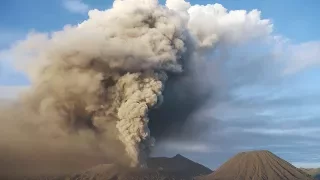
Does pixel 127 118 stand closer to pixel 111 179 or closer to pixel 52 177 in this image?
pixel 111 179

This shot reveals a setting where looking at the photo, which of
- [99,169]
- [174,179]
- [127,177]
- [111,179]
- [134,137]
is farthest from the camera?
[174,179]

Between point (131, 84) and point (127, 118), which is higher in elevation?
point (131, 84)

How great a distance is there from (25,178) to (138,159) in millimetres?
120041

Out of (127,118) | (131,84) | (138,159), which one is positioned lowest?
(138,159)

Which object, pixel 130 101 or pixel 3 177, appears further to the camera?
pixel 3 177

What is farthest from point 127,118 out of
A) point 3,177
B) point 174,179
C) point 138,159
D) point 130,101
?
point 174,179

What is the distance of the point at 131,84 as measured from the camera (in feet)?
167

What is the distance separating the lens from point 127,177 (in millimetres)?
140125

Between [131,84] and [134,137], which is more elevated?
[131,84]

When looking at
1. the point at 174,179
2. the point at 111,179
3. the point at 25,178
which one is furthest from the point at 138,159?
the point at 174,179

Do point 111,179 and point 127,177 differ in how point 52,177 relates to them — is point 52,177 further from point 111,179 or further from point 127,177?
point 127,177

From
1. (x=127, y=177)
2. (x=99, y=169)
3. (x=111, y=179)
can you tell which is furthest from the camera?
(x=99, y=169)

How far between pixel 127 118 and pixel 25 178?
122 m

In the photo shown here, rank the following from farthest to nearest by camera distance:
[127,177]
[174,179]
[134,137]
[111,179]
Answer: [174,179]
[111,179]
[127,177]
[134,137]
